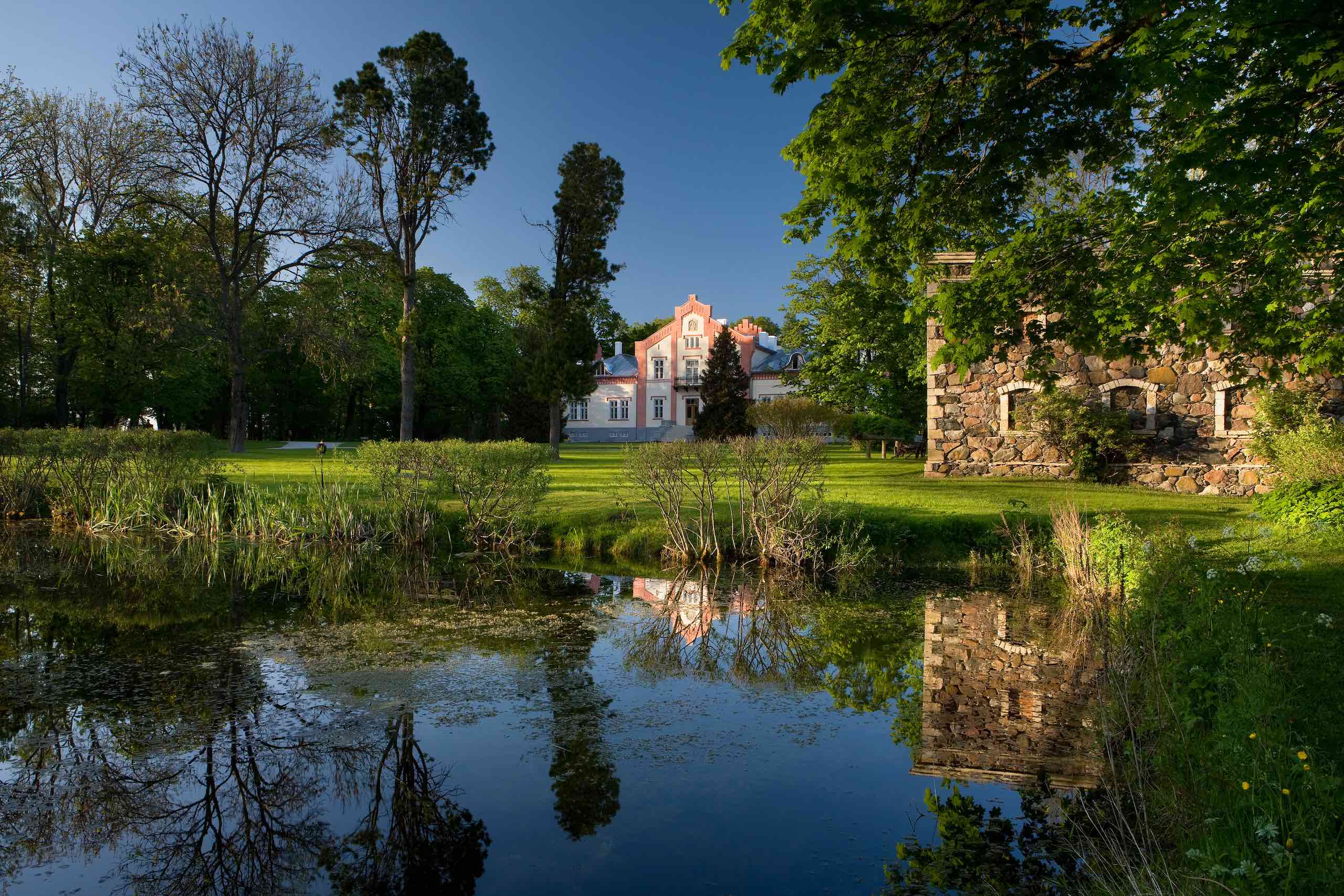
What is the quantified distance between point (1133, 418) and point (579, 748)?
58.1ft

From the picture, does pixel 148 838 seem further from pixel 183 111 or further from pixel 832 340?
pixel 183 111

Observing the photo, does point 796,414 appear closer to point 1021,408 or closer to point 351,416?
point 1021,408

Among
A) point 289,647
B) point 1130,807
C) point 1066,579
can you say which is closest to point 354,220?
point 289,647

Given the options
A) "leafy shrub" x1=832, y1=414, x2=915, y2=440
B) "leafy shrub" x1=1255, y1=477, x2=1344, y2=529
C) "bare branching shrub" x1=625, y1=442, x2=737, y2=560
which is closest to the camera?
"leafy shrub" x1=1255, y1=477, x2=1344, y2=529

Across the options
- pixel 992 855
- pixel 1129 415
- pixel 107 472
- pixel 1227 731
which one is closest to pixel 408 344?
pixel 107 472

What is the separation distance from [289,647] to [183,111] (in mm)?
26690

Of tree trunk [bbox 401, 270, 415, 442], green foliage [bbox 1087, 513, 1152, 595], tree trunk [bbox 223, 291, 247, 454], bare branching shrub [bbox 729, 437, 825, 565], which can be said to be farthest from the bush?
tree trunk [bbox 223, 291, 247, 454]

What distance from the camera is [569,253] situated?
28.2 meters

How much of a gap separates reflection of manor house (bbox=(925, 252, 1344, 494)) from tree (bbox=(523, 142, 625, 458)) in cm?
1228

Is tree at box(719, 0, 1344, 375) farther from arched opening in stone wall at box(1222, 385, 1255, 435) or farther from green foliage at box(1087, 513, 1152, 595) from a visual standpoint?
arched opening in stone wall at box(1222, 385, 1255, 435)

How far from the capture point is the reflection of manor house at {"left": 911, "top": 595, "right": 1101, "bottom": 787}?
539 centimetres

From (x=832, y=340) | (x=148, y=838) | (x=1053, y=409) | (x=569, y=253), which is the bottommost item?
(x=148, y=838)

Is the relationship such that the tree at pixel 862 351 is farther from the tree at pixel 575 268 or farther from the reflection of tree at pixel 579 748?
the reflection of tree at pixel 579 748

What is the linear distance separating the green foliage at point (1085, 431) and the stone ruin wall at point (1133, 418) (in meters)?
0.33
